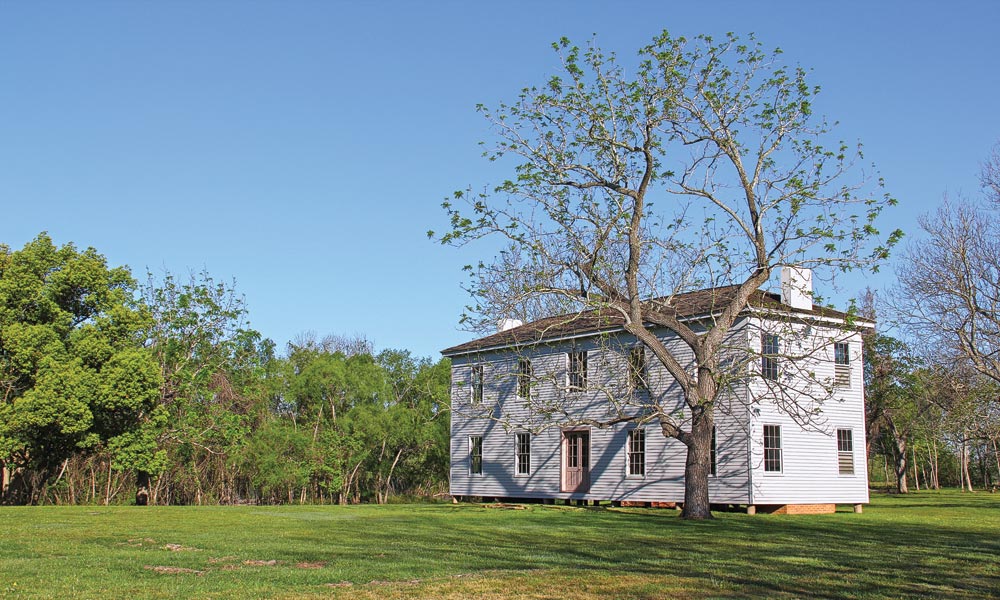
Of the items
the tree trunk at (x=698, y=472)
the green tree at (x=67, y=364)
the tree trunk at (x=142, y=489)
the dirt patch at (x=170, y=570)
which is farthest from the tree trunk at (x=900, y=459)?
the dirt patch at (x=170, y=570)

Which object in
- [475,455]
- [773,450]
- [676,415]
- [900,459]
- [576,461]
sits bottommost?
[900,459]

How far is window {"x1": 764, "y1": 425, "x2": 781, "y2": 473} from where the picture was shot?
24922 mm

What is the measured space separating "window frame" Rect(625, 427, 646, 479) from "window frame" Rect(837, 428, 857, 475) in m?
5.69

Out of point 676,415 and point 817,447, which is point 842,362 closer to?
point 817,447

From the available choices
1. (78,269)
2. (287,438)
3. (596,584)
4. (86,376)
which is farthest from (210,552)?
(287,438)

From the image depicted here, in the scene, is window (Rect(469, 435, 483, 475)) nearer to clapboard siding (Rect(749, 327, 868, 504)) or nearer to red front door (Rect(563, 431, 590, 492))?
red front door (Rect(563, 431, 590, 492))

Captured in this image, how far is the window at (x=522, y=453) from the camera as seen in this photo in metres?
31.8

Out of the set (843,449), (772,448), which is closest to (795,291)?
(772,448)

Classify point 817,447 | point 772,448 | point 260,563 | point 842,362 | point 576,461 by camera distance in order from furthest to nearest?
point 576,461
point 842,362
point 817,447
point 772,448
point 260,563

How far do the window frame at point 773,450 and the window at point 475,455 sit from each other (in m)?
11.9

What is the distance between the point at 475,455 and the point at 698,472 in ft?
45.5

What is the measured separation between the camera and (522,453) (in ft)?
105

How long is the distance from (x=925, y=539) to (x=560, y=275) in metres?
9.38

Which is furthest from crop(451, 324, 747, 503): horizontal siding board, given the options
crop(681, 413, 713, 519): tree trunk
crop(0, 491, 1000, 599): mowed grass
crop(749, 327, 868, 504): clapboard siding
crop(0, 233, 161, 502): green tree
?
crop(0, 233, 161, 502): green tree
